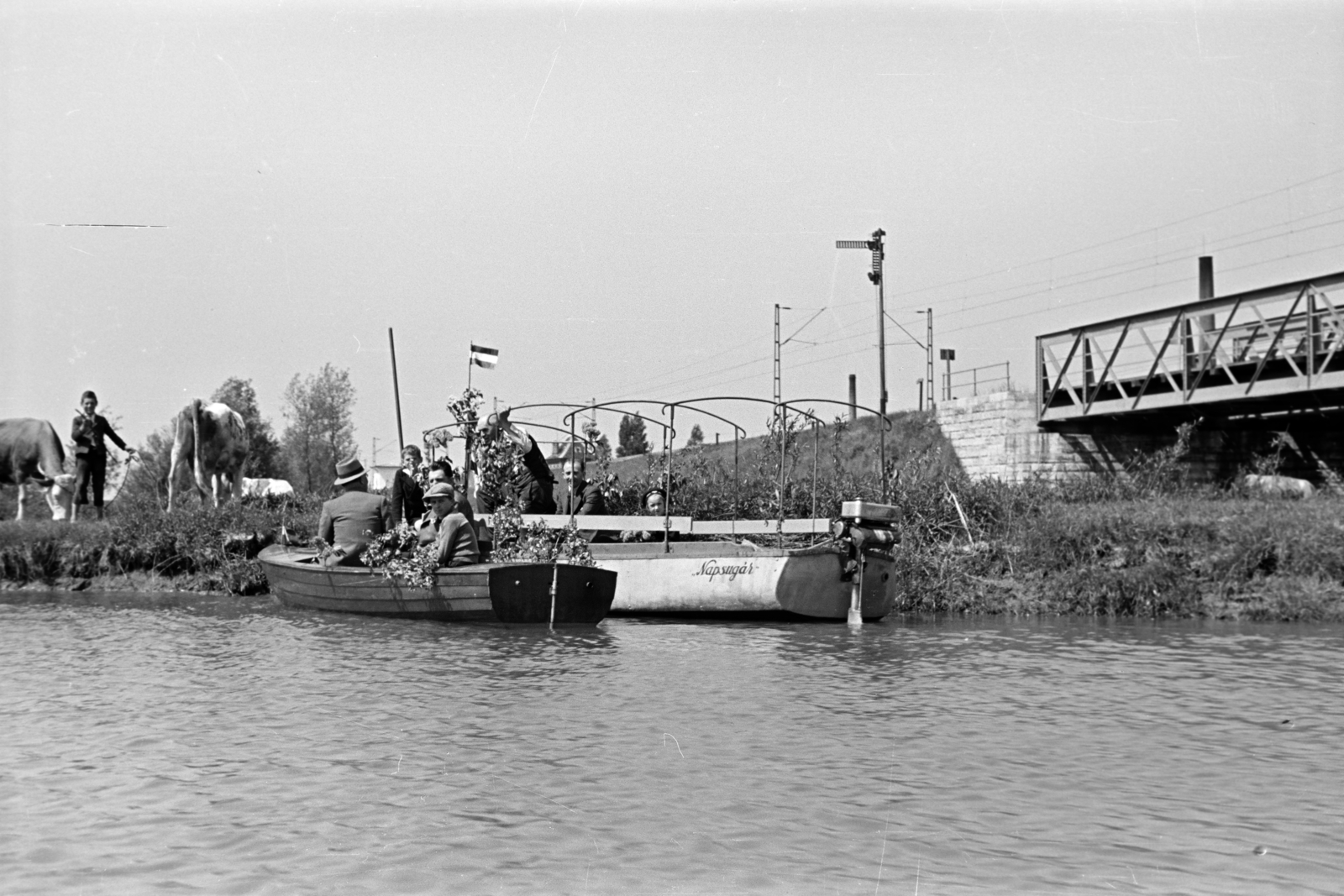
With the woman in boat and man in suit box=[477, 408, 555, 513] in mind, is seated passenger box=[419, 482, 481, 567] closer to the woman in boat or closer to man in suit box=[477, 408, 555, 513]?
the woman in boat

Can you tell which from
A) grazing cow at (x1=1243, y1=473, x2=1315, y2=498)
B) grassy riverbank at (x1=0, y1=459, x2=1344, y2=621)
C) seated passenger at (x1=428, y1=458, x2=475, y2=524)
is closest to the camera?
seated passenger at (x1=428, y1=458, x2=475, y2=524)

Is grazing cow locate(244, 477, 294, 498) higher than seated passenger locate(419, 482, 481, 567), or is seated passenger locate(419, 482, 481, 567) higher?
grazing cow locate(244, 477, 294, 498)

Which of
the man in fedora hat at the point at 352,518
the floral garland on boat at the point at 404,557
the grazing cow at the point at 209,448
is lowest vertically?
the floral garland on boat at the point at 404,557

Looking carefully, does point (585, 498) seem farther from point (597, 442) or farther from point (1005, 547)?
point (1005, 547)

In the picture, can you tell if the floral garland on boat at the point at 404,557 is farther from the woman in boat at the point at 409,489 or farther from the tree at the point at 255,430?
the tree at the point at 255,430

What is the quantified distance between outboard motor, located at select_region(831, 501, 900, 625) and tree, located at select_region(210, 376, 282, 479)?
1280 inches

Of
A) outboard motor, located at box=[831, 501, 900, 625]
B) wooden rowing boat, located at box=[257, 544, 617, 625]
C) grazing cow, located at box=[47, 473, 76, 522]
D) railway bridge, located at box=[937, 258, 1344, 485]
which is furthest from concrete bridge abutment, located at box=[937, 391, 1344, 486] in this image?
grazing cow, located at box=[47, 473, 76, 522]

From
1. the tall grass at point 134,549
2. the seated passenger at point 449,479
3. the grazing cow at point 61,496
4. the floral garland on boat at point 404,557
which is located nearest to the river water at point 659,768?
the floral garland on boat at point 404,557

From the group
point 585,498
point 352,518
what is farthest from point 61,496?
point 585,498

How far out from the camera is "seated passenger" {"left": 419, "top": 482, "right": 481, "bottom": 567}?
16.1 meters

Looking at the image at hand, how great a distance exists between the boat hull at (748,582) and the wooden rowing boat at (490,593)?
136 centimetres

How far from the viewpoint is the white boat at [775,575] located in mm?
17141

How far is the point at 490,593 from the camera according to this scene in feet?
51.5

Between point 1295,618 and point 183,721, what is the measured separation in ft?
48.5
